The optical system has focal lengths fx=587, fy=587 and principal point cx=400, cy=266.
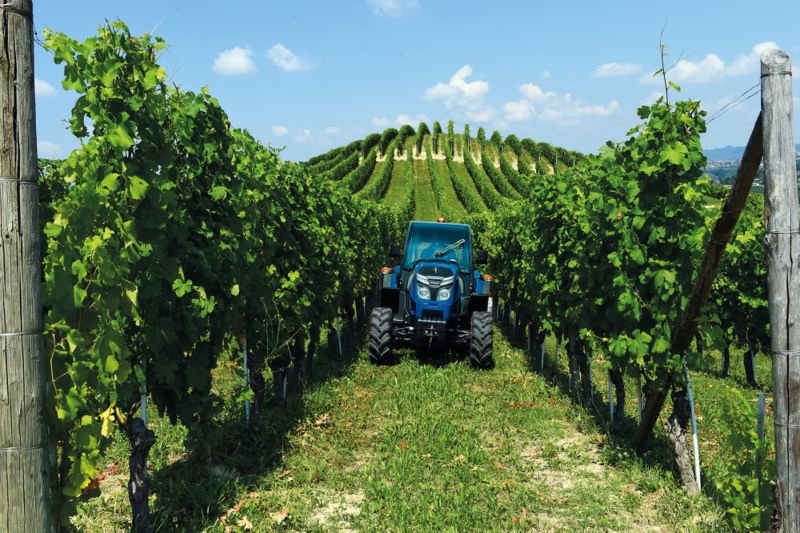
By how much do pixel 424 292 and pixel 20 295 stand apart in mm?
8220

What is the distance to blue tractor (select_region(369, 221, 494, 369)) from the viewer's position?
9.93 meters

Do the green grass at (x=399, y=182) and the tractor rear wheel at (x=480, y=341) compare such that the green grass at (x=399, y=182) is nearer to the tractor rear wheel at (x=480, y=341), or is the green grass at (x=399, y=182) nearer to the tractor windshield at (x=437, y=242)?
the tractor windshield at (x=437, y=242)

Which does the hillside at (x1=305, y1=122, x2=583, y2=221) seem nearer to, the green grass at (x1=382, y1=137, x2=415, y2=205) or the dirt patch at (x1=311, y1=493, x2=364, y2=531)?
the green grass at (x1=382, y1=137, x2=415, y2=205)

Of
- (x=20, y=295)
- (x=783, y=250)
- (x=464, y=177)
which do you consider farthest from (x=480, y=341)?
(x=464, y=177)

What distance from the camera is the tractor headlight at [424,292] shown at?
33.0 feet

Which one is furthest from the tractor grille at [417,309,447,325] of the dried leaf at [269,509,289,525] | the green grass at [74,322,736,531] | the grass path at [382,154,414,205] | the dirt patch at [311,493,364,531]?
the grass path at [382,154,414,205]

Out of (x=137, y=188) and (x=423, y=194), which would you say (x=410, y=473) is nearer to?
(x=137, y=188)

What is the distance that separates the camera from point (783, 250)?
3.01 metres

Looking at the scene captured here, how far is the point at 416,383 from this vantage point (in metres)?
9.08

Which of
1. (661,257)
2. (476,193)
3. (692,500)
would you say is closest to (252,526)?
(692,500)

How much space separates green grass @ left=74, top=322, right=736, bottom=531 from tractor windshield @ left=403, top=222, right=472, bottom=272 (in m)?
3.86

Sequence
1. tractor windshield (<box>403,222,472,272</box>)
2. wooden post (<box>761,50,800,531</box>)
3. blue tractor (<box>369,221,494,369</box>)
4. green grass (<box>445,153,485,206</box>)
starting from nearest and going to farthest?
wooden post (<box>761,50,800,531</box>) → blue tractor (<box>369,221,494,369</box>) → tractor windshield (<box>403,222,472,272</box>) → green grass (<box>445,153,485,206</box>)

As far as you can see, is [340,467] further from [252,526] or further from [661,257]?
[661,257]

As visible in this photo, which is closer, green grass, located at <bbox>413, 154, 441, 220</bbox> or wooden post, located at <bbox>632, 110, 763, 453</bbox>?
wooden post, located at <bbox>632, 110, 763, 453</bbox>
